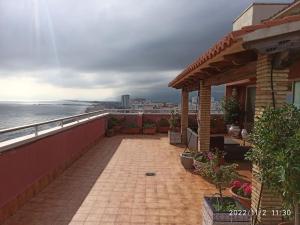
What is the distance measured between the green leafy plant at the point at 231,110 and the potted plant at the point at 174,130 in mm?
3349

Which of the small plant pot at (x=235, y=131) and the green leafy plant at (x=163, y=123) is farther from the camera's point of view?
the green leafy plant at (x=163, y=123)

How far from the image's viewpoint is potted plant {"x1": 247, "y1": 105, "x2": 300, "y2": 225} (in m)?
3.00

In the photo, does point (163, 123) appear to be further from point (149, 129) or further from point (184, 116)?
point (184, 116)

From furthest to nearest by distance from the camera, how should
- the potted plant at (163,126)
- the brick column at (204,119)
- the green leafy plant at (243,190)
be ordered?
the potted plant at (163,126)
the brick column at (204,119)
the green leafy plant at (243,190)

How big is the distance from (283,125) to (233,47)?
4.13 feet

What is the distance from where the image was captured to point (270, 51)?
392 centimetres

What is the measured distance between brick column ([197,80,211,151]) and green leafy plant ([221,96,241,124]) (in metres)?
7.49

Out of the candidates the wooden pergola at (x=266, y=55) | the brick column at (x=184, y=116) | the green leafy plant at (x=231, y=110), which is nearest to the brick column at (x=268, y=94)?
the wooden pergola at (x=266, y=55)

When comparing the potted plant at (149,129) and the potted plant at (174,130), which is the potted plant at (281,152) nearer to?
the potted plant at (174,130)

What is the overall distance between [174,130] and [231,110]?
14.2 ft

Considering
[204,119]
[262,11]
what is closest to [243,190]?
[204,119]

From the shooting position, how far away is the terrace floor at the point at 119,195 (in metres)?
5.18

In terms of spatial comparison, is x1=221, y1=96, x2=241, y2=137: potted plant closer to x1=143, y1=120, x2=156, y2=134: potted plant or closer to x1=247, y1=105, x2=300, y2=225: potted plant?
x1=143, y1=120, x2=156, y2=134: potted plant

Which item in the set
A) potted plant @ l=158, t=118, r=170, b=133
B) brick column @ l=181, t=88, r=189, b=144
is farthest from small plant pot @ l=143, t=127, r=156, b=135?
brick column @ l=181, t=88, r=189, b=144
